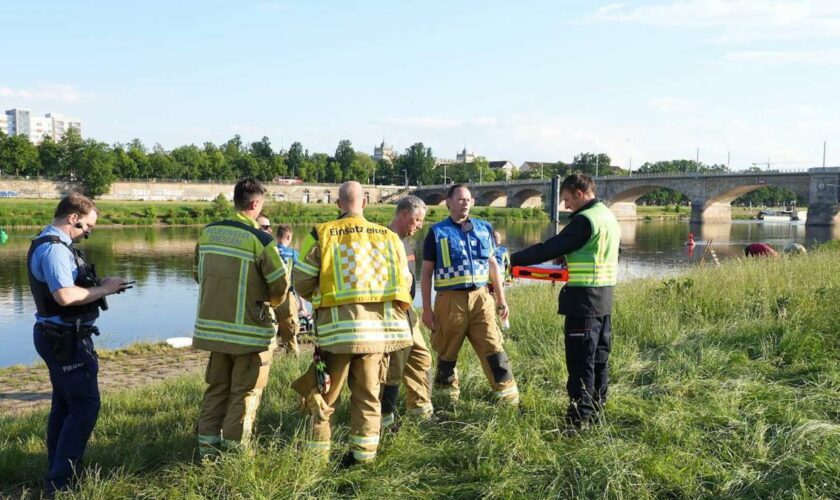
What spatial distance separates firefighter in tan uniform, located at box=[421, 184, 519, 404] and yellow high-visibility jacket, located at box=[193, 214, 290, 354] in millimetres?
1459

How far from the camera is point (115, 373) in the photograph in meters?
8.83

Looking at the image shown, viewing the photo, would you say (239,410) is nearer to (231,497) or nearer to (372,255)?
(231,497)

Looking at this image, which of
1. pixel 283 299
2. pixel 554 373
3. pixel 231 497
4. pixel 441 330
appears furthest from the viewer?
pixel 554 373

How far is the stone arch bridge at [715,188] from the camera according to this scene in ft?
190

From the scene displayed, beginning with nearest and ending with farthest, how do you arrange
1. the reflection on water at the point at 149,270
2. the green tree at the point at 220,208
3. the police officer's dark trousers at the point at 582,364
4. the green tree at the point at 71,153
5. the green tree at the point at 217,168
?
the police officer's dark trousers at the point at 582,364
the reflection on water at the point at 149,270
the green tree at the point at 220,208
the green tree at the point at 71,153
the green tree at the point at 217,168

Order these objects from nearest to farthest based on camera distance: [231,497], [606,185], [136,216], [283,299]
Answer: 1. [231,497]
2. [283,299]
3. [136,216]
4. [606,185]

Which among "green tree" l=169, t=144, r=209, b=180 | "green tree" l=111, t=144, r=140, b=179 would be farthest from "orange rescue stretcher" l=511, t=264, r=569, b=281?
"green tree" l=169, t=144, r=209, b=180

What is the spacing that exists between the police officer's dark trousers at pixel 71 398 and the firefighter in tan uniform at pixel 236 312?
64 cm

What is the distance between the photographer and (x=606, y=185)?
244 ft

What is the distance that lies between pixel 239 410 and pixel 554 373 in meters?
2.79

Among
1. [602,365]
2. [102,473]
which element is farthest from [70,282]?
[602,365]

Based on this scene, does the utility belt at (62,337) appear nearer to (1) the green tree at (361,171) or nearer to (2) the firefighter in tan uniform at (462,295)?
(2) the firefighter in tan uniform at (462,295)

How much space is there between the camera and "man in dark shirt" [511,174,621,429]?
4383 millimetres

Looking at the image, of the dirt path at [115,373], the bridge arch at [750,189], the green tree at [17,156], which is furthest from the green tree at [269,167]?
the dirt path at [115,373]
